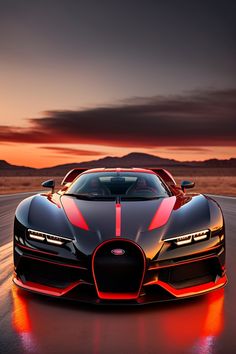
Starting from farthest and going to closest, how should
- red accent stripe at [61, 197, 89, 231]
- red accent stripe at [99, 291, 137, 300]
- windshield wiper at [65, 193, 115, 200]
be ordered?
windshield wiper at [65, 193, 115, 200] → red accent stripe at [61, 197, 89, 231] → red accent stripe at [99, 291, 137, 300]

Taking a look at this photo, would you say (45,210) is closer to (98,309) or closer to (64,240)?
(64,240)

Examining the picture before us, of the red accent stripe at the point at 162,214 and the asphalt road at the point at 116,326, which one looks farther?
the red accent stripe at the point at 162,214

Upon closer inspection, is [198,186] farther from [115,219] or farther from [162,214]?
[115,219]

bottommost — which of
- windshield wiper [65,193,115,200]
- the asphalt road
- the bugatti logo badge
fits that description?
the asphalt road

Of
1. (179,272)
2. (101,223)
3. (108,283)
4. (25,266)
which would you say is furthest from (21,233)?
(179,272)

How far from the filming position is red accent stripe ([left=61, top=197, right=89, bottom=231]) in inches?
185

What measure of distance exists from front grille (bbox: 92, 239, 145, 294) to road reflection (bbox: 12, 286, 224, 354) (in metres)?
0.25

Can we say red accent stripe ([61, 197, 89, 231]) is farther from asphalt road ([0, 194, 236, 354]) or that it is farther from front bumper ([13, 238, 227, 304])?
asphalt road ([0, 194, 236, 354])

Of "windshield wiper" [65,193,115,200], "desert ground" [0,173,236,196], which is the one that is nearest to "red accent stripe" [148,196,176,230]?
"windshield wiper" [65,193,115,200]

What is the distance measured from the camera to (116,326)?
4000mm

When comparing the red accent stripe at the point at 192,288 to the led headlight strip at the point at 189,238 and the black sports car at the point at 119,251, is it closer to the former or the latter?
the black sports car at the point at 119,251

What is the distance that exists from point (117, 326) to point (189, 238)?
1124mm

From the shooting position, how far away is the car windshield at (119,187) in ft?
20.0

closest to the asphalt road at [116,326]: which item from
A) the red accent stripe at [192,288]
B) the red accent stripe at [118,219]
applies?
the red accent stripe at [192,288]
